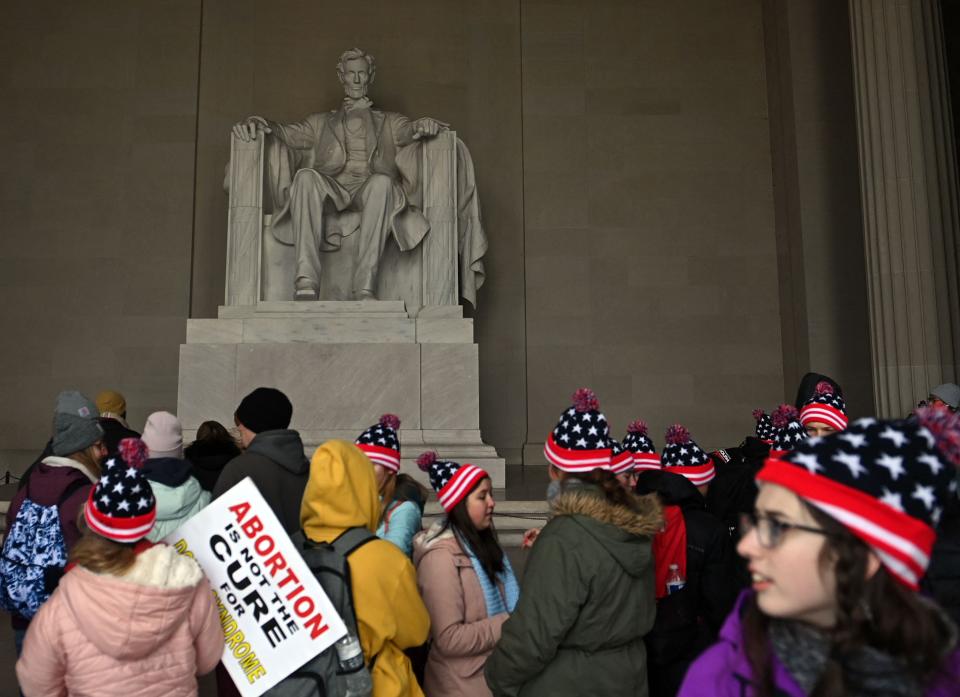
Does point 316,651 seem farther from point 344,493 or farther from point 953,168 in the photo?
point 953,168

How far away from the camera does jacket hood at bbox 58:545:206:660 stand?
7.41ft

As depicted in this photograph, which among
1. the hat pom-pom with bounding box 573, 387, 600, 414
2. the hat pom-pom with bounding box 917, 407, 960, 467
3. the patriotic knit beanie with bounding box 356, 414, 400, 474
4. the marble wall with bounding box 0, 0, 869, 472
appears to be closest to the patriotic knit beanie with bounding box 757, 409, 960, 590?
the hat pom-pom with bounding box 917, 407, 960, 467

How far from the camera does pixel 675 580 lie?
9.87 ft

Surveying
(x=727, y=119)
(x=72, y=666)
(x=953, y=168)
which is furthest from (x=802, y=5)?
(x=72, y=666)

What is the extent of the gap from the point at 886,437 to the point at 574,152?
9346 mm

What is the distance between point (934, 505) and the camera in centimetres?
139

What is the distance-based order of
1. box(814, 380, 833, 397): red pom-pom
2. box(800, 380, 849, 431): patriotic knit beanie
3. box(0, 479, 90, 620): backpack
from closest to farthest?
box(0, 479, 90, 620): backpack < box(800, 380, 849, 431): patriotic knit beanie < box(814, 380, 833, 397): red pom-pom

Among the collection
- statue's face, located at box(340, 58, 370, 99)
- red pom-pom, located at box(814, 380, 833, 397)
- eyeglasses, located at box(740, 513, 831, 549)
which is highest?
statue's face, located at box(340, 58, 370, 99)

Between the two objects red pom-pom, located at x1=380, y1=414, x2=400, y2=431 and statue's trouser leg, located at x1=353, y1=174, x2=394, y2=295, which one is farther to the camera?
statue's trouser leg, located at x1=353, y1=174, x2=394, y2=295

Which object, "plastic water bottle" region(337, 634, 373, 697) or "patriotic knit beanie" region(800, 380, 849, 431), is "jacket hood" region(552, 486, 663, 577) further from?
"patriotic knit beanie" region(800, 380, 849, 431)

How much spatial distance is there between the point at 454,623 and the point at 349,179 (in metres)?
6.51

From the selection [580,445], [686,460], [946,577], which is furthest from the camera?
[686,460]

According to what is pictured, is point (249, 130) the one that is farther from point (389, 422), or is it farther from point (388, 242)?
point (389, 422)

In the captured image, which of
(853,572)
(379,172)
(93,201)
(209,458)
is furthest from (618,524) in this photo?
(93,201)
